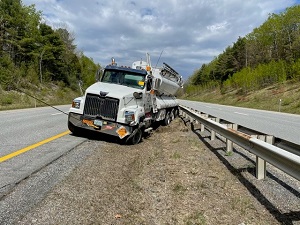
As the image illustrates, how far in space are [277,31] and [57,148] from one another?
62.5m

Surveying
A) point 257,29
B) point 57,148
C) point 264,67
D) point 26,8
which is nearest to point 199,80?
point 257,29

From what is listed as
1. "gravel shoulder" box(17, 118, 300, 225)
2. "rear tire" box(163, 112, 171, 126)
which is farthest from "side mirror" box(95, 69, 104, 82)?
"rear tire" box(163, 112, 171, 126)

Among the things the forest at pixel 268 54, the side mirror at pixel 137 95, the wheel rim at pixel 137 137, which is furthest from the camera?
the forest at pixel 268 54

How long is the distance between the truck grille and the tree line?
27428mm

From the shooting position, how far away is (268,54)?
208ft

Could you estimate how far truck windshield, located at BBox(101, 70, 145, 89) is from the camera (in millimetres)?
9824

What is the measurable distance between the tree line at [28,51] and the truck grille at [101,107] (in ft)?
90.0

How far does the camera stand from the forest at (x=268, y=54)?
4855 centimetres

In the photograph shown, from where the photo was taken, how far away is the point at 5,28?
44188mm

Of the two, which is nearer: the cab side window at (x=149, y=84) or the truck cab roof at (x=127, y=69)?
the truck cab roof at (x=127, y=69)

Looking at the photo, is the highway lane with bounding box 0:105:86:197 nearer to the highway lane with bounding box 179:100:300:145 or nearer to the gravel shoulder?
the gravel shoulder

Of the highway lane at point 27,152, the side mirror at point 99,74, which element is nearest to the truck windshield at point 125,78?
the side mirror at point 99,74

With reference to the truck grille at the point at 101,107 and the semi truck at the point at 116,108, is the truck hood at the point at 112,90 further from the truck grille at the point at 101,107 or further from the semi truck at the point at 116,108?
the truck grille at the point at 101,107

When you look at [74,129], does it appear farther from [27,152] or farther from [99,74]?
[27,152]
